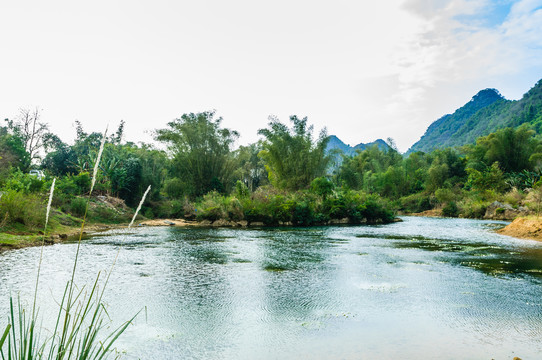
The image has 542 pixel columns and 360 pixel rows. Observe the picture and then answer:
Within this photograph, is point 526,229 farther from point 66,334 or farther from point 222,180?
point 222,180

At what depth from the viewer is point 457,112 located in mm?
115250

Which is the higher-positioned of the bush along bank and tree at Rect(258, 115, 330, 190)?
tree at Rect(258, 115, 330, 190)

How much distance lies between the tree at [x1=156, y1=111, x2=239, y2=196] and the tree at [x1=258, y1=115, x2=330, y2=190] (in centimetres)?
345

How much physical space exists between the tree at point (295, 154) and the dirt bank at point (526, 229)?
41.5ft

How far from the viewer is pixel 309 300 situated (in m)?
4.91

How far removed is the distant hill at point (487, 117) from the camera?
5412 cm

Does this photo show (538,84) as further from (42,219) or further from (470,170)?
(42,219)

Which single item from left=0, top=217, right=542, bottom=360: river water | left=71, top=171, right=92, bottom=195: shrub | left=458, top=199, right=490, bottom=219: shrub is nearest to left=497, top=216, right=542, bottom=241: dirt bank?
left=0, top=217, right=542, bottom=360: river water

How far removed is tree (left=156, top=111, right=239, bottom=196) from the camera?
25016 mm

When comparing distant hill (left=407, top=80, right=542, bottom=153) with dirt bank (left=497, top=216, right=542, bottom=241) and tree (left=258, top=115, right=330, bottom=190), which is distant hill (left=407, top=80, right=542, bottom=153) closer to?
tree (left=258, top=115, right=330, bottom=190)

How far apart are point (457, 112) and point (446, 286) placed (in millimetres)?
127861

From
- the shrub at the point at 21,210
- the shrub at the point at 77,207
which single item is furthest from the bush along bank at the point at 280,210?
the shrub at the point at 21,210

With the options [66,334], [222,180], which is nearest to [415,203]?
[222,180]

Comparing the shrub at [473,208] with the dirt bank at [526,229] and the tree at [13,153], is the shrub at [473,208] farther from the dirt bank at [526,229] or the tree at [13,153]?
the tree at [13,153]
